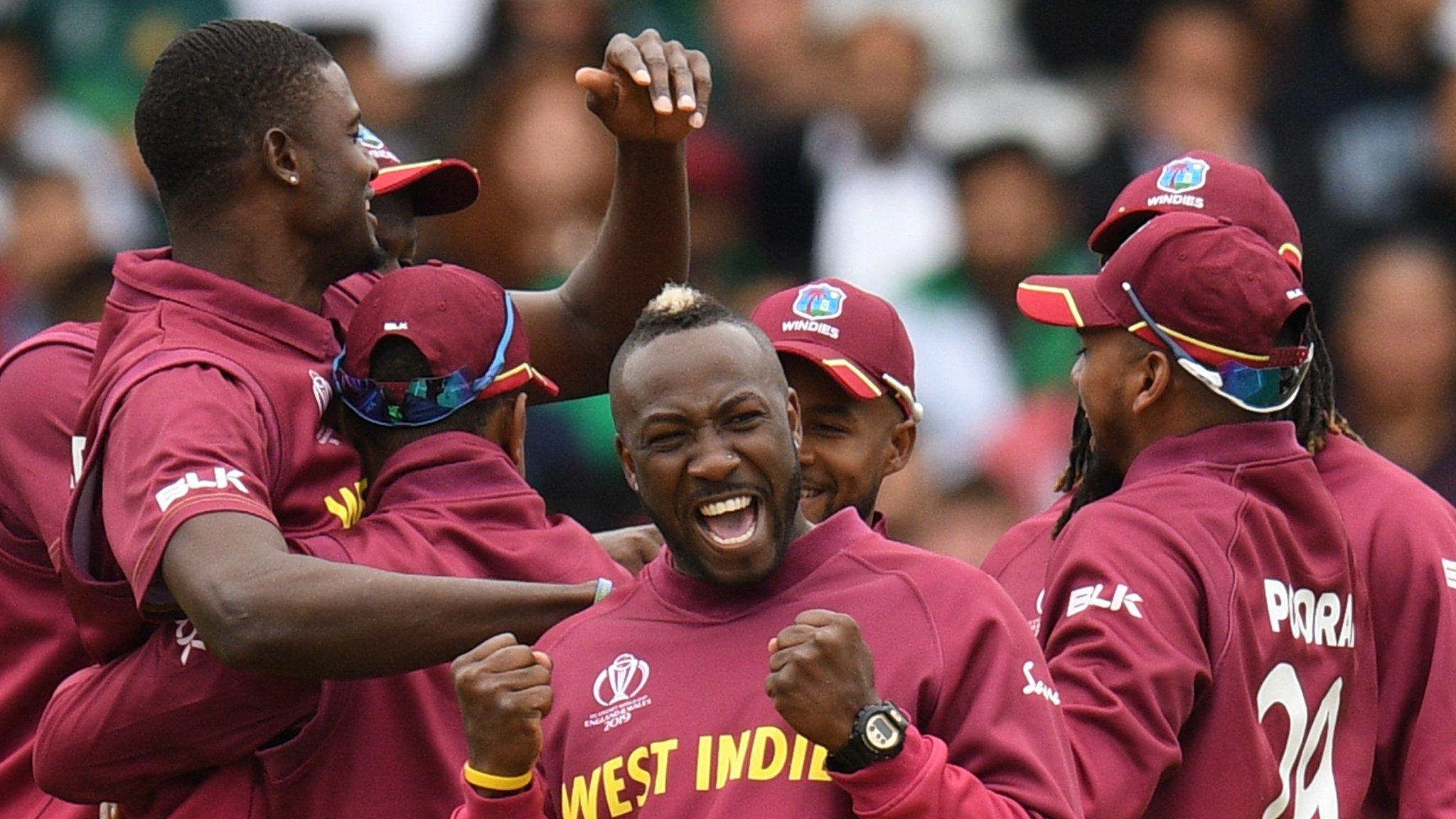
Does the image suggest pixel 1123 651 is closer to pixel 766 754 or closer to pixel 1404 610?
pixel 766 754

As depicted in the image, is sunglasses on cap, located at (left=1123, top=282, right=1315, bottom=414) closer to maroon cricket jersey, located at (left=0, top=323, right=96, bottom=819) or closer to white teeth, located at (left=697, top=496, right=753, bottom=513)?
white teeth, located at (left=697, top=496, right=753, bottom=513)

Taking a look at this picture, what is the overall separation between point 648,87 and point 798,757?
1387mm

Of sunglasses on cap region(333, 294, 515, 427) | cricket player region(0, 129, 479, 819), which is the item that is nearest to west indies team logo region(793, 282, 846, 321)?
sunglasses on cap region(333, 294, 515, 427)

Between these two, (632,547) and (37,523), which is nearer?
(37,523)

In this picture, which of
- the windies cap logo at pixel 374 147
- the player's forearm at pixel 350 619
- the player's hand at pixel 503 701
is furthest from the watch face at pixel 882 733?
the windies cap logo at pixel 374 147

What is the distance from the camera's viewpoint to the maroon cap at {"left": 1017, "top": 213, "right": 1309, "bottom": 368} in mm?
4230

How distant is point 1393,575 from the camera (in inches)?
176

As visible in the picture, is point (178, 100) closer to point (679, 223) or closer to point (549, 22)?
point (679, 223)

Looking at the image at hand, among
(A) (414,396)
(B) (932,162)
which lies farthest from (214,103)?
(B) (932,162)

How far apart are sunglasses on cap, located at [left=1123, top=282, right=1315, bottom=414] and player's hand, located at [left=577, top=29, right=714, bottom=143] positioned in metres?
0.84

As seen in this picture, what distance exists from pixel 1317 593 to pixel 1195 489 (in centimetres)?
30

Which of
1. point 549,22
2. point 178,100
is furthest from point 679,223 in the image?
point 549,22

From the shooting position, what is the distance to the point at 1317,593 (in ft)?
13.9

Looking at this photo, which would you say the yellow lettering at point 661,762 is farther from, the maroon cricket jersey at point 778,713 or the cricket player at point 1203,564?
the cricket player at point 1203,564
